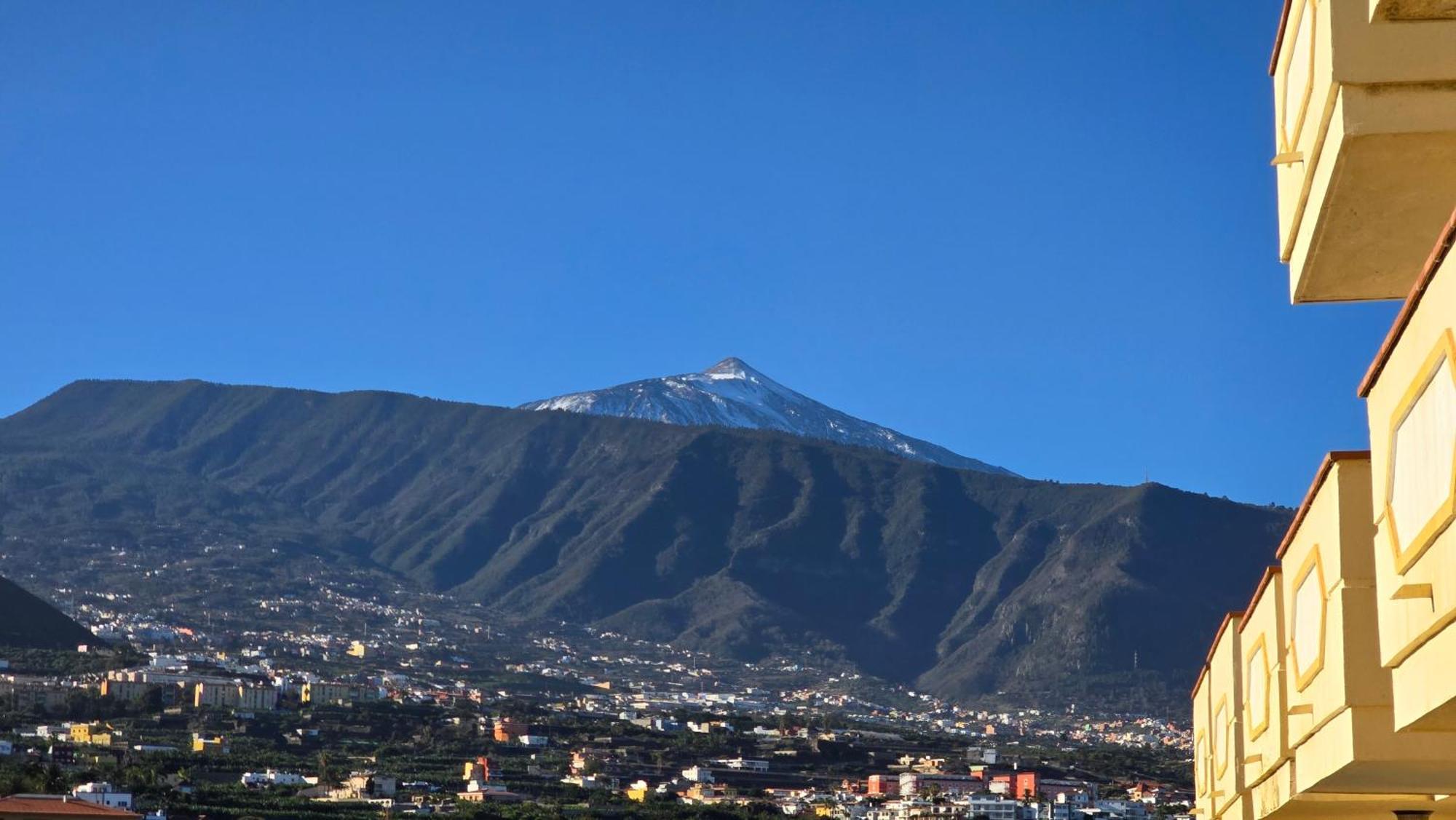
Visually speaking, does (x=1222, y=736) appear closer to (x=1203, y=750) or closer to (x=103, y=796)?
(x=1203, y=750)

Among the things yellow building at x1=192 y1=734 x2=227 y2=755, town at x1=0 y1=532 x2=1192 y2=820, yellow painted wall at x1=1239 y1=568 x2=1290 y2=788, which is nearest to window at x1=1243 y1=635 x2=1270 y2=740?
yellow painted wall at x1=1239 y1=568 x2=1290 y2=788

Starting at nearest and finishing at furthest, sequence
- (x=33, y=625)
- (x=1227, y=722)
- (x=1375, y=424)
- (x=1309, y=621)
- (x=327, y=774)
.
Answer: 1. (x=1375, y=424)
2. (x=1309, y=621)
3. (x=1227, y=722)
4. (x=327, y=774)
5. (x=33, y=625)

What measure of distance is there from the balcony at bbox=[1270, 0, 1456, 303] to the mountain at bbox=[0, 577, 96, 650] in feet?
358

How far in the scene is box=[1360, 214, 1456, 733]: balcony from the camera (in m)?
3.93

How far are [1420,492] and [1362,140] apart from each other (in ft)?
3.19

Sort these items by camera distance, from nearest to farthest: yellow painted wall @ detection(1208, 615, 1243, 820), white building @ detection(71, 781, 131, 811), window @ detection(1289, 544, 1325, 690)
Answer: window @ detection(1289, 544, 1325, 690) < yellow painted wall @ detection(1208, 615, 1243, 820) < white building @ detection(71, 781, 131, 811)

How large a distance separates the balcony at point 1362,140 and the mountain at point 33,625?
10898cm

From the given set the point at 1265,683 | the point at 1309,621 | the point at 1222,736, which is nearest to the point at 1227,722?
the point at 1222,736

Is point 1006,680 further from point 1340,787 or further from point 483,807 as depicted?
point 1340,787

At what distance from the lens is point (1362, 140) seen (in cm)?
479

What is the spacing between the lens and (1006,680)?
→ 162375mm

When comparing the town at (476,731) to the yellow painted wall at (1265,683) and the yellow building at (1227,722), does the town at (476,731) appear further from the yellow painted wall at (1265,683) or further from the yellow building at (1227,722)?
the yellow painted wall at (1265,683)

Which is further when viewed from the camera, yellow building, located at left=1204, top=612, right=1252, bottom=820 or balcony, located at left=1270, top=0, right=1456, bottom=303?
yellow building, located at left=1204, top=612, right=1252, bottom=820

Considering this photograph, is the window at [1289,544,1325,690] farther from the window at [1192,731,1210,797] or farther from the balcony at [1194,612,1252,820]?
the window at [1192,731,1210,797]
